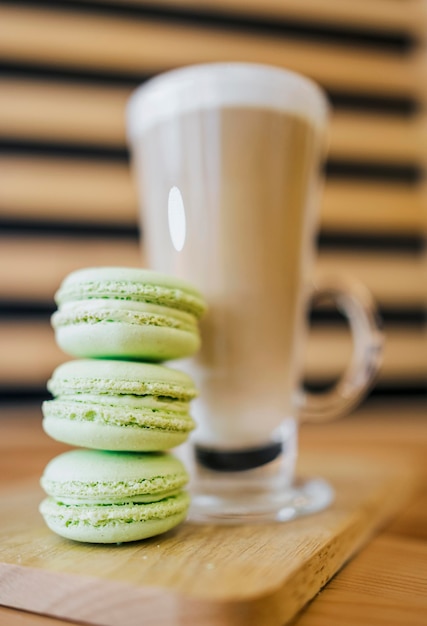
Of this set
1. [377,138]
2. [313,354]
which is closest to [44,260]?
[313,354]

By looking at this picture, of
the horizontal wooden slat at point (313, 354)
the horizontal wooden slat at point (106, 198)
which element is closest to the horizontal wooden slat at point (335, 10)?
the horizontal wooden slat at point (106, 198)

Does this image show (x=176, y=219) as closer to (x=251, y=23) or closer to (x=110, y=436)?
(x=110, y=436)

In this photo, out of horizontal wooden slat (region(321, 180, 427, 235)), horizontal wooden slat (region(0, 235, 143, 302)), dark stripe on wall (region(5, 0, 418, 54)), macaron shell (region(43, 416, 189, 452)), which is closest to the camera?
macaron shell (region(43, 416, 189, 452))

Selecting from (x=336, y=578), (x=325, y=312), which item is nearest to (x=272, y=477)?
(x=336, y=578)

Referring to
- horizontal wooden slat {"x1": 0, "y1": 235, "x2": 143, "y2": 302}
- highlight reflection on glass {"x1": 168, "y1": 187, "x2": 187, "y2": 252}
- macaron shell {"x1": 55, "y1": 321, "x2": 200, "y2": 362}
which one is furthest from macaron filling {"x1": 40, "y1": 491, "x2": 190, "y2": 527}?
horizontal wooden slat {"x1": 0, "y1": 235, "x2": 143, "y2": 302}

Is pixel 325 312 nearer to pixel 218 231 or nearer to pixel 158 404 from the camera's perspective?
pixel 218 231

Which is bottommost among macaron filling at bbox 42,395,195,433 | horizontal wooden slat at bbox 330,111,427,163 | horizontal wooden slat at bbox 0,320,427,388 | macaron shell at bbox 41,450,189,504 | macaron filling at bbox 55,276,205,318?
horizontal wooden slat at bbox 0,320,427,388

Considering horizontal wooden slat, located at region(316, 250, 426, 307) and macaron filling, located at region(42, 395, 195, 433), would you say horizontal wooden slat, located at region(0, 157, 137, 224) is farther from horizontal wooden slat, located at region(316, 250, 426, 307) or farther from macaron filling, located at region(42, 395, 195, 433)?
macaron filling, located at region(42, 395, 195, 433)
